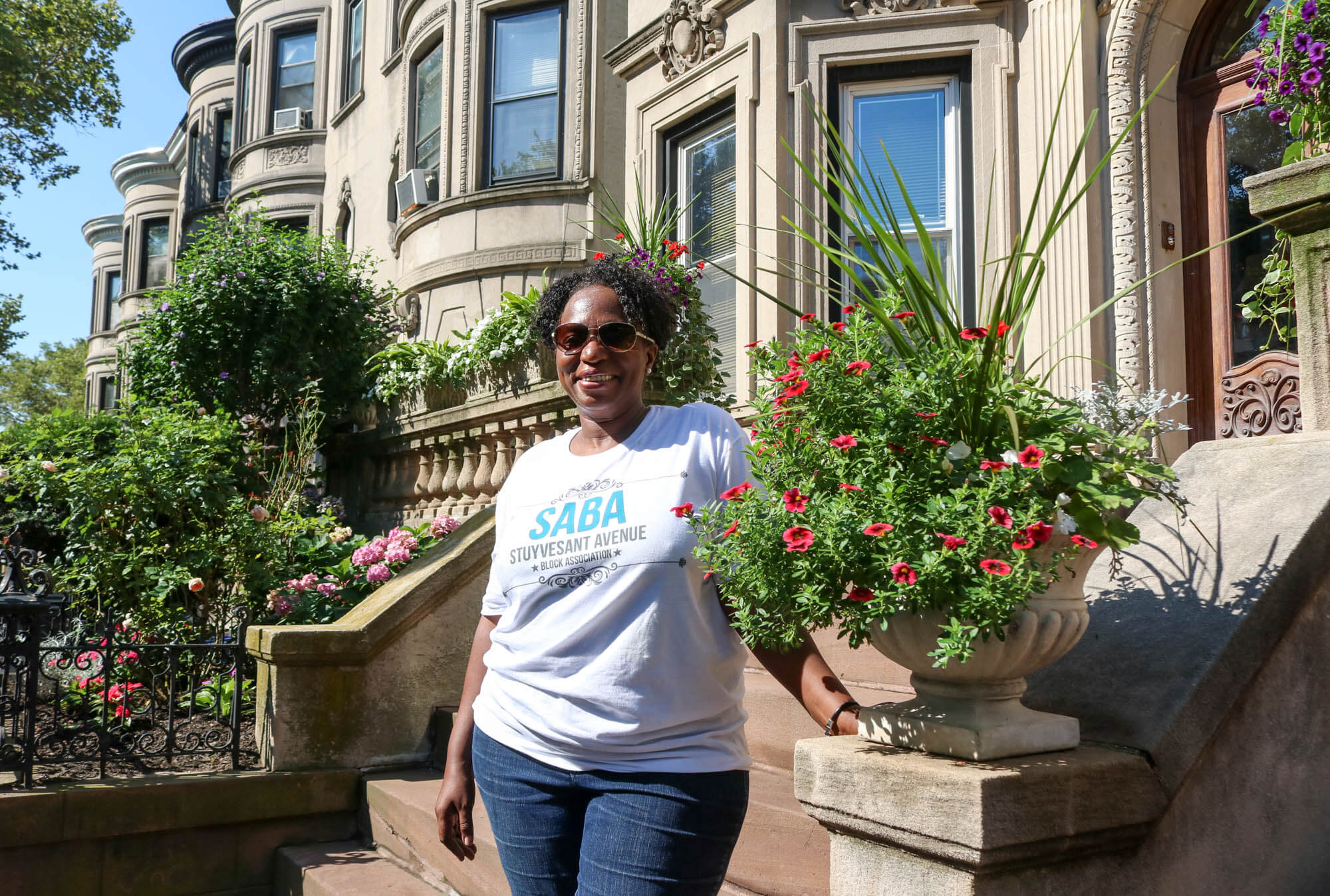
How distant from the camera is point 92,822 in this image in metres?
4.45

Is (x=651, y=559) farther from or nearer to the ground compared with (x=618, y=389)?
nearer to the ground

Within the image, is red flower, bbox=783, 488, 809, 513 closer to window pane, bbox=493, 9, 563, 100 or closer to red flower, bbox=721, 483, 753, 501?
red flower, bbox=721, 483, 753, 501

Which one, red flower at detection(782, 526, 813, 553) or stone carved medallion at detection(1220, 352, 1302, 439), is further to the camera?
stone carved medallion at detection(1220, 352, 1302, 439)

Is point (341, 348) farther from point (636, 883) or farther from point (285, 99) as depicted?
point (285, 99)

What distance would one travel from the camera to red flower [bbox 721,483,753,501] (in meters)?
1.92

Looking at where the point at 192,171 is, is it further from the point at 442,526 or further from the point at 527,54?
the point at 442,526

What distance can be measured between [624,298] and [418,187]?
431 inches

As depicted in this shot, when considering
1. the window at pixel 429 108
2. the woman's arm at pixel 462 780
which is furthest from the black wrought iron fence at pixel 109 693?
the window at pixel 429 108

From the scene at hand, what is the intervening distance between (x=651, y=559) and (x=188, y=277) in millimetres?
9669

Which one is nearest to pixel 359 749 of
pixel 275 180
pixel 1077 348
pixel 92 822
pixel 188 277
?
pixel 92 822

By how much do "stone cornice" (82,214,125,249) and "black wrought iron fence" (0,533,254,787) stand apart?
1409 inches

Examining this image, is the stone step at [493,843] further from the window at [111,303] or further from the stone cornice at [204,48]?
the window at [111,303]

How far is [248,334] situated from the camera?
9898mm

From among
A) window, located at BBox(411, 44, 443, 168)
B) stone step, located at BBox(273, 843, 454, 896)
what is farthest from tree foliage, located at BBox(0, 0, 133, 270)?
stone step, located at BBox(273, 843, 454, 896)
